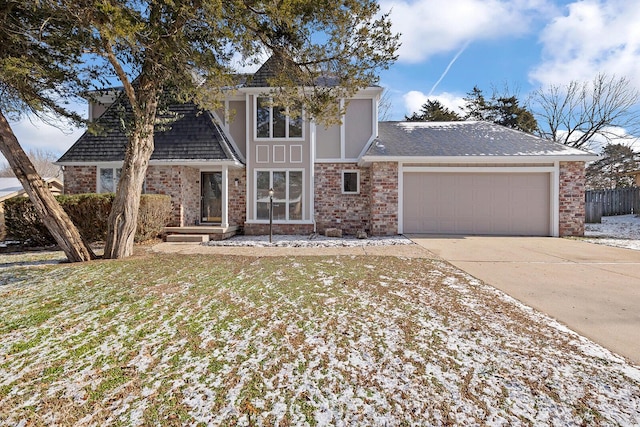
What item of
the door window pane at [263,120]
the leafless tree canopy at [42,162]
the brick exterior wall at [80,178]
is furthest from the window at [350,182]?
the leafless tree canopy at [42,162]

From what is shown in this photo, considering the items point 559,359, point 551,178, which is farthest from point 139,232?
point 551,178

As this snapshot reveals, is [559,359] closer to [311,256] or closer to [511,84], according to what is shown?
[311,256]

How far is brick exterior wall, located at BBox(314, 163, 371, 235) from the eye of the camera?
36.6ft

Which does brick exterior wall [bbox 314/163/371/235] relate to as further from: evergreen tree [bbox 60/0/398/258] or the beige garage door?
evergreen tree [bbox 60/0/398/258]

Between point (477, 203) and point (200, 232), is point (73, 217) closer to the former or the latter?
point (200, 232)

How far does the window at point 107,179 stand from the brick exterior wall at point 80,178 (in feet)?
0.68

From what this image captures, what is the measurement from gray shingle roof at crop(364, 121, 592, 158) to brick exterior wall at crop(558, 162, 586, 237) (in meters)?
0.52

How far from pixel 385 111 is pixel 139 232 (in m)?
19.0

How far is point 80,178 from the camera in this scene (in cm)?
1067

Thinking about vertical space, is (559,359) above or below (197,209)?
below

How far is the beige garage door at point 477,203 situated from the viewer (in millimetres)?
10164

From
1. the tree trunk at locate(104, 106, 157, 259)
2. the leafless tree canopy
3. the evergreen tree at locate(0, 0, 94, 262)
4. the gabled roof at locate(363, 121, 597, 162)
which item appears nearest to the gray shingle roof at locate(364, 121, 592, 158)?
the gabled roof at locate(363, 121, 597, 162)

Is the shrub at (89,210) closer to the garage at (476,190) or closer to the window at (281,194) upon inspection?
the window at (281,194)

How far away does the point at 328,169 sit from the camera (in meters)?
11.2
